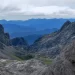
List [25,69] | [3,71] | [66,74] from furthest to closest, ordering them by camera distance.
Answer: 1. [25,69]
2. [3,71]
3. [66,74]

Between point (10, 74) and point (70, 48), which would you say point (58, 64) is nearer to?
point (70, 48)

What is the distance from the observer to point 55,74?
4341cm

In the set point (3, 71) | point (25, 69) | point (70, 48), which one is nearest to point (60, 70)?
point (70, 48)

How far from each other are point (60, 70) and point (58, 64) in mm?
1164

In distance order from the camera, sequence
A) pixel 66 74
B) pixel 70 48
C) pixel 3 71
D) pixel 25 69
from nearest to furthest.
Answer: pixel 66 74, pixel 70 48, pixel 3 71, pixel 25 69

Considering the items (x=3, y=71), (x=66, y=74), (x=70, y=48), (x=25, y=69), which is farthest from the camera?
(x=25, y=69)

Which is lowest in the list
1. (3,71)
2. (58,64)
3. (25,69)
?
(25,69)

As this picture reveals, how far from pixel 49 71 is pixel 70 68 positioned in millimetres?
3970

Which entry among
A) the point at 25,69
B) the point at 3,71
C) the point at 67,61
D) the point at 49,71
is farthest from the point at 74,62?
the point at 25,69

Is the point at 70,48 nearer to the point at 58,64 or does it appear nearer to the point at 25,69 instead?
the point at 58,64

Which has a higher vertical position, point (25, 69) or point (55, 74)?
point (55, 74)

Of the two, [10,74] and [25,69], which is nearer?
[10,74]

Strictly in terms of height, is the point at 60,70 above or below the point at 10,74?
above

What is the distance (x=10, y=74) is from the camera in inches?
2496
